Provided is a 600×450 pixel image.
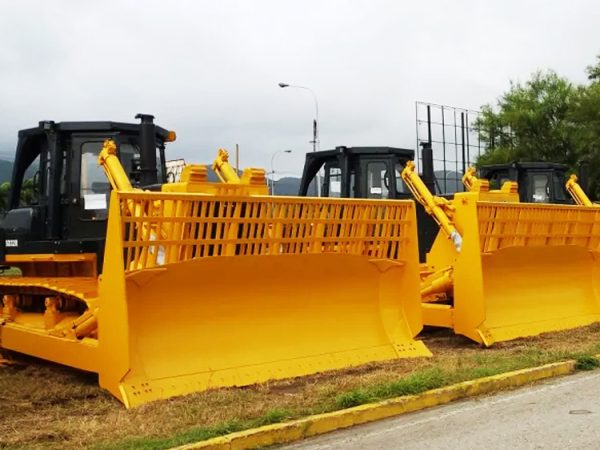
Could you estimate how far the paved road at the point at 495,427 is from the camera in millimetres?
5371

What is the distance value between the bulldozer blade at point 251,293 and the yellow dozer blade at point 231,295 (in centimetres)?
1

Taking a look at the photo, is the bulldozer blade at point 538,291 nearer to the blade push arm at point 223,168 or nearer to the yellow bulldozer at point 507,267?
the yellow bulldozer at point 507,267

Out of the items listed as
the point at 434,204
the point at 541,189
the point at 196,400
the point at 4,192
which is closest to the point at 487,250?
the point at 434,204

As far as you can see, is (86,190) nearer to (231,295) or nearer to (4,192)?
(231,295)

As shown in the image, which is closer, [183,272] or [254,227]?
[183,272]

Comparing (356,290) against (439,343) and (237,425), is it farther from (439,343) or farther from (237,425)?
(237,425)

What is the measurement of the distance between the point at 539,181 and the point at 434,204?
6610 millimetres

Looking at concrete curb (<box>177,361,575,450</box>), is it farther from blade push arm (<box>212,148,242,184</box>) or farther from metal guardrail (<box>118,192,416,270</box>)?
blade push arm (<box>212,148,242,184</box>)

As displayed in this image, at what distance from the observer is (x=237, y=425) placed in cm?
542

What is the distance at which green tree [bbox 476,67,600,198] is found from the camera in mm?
32625

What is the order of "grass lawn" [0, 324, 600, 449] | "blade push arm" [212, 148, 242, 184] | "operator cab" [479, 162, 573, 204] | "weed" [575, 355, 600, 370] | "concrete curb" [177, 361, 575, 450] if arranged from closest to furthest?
"concrete curb" [177, 361, 575, 450] < "grass lawn" [0, 324, 600, 449] < "weed" [575, 355, 600, 370] < "blade push arm" [212, 148, 242, 184] < "operator cab" [479, 162, 573, 204]

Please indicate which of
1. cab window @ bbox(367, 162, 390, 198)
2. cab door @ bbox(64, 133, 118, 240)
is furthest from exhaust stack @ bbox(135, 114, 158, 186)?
cab window @ bbox(367, 162, 390, 198)

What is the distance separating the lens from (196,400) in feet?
20.2

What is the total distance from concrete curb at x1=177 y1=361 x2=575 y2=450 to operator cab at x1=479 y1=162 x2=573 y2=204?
826 cm
